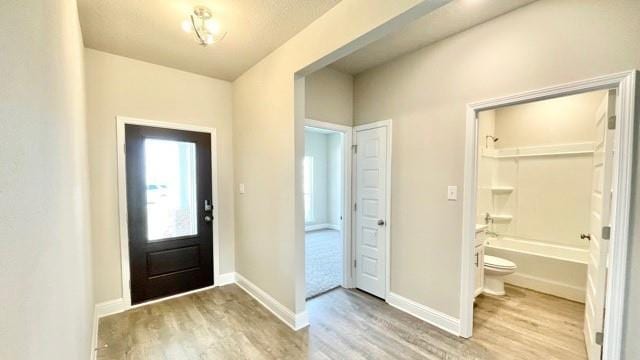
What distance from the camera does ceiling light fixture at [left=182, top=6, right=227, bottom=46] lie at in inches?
80.8

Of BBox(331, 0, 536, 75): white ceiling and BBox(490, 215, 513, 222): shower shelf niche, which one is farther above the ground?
BBox(331, 0, 536, 75): white ceiling

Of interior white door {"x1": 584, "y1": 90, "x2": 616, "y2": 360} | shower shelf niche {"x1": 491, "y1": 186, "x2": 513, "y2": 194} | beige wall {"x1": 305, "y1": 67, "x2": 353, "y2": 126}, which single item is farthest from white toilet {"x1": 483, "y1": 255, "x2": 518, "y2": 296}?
beige wall {"x1": 305, "y1": 67, "x2": 353, "y2": 126}

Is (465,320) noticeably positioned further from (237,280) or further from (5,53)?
(5,53)

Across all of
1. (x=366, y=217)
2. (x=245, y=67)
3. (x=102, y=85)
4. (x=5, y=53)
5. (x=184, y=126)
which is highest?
(x=245, y=67)

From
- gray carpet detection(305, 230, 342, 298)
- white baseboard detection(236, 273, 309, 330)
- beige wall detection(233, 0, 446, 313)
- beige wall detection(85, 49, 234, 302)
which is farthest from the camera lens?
gray carpet detection(305, 230, 342, 298)

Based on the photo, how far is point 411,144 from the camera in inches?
109

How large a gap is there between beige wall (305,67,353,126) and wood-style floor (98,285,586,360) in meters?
2.14

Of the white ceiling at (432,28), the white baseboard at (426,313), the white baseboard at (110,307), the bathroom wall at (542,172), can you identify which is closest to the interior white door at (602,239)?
the white baseboard at (426,313)

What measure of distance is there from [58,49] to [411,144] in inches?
103

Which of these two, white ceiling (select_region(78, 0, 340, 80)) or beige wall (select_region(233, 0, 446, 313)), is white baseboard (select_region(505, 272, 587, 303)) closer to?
beige wall (select_region(233, 0, 446, 313))

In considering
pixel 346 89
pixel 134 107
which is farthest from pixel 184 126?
pixel 346 89

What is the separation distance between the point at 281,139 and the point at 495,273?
2901 mm

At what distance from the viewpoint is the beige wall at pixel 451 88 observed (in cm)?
173

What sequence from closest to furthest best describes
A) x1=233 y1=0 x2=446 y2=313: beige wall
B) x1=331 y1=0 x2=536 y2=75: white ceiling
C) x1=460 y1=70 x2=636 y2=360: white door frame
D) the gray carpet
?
1. x1=460 y1=70 x2=636 y2=360: white door frame
2. x1=233 y1=0 x2=446 y2=313: beige wall
3. x1=331 y1=0 x2=536 y2=75: white ceiling
4. the gray carpet
